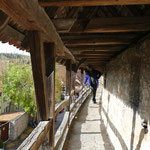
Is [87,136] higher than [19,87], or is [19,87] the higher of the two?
[19,87]

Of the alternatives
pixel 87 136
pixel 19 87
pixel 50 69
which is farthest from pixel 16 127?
pixel 50 69

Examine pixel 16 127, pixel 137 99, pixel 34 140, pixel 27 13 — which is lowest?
pixel 16 127

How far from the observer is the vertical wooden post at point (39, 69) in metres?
1.55

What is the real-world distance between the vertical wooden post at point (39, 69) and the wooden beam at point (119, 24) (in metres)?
0.73

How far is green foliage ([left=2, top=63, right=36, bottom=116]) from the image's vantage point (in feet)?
Result: 61.3

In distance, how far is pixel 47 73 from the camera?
2270 mm

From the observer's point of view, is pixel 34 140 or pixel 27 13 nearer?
pixel 27 13

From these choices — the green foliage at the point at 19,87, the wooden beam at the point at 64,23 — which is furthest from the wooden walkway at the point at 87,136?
the green foliage at the point at 19,87

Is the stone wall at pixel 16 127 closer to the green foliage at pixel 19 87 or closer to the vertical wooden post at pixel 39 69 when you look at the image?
the green foliage at pixel 19 87

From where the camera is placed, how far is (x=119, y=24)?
1.89 metres

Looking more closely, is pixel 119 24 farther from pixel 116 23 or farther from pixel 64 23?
pixel 64 23

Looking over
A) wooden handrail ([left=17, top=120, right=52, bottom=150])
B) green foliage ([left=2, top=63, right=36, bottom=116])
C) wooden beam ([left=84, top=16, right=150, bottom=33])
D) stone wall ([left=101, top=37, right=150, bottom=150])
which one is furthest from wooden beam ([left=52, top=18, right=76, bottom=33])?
green foliage ([left=2, top=63, right=36, bottom=116])

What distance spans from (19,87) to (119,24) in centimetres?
1912

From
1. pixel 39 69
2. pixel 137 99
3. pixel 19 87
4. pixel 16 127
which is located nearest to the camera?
pixel 39 69
